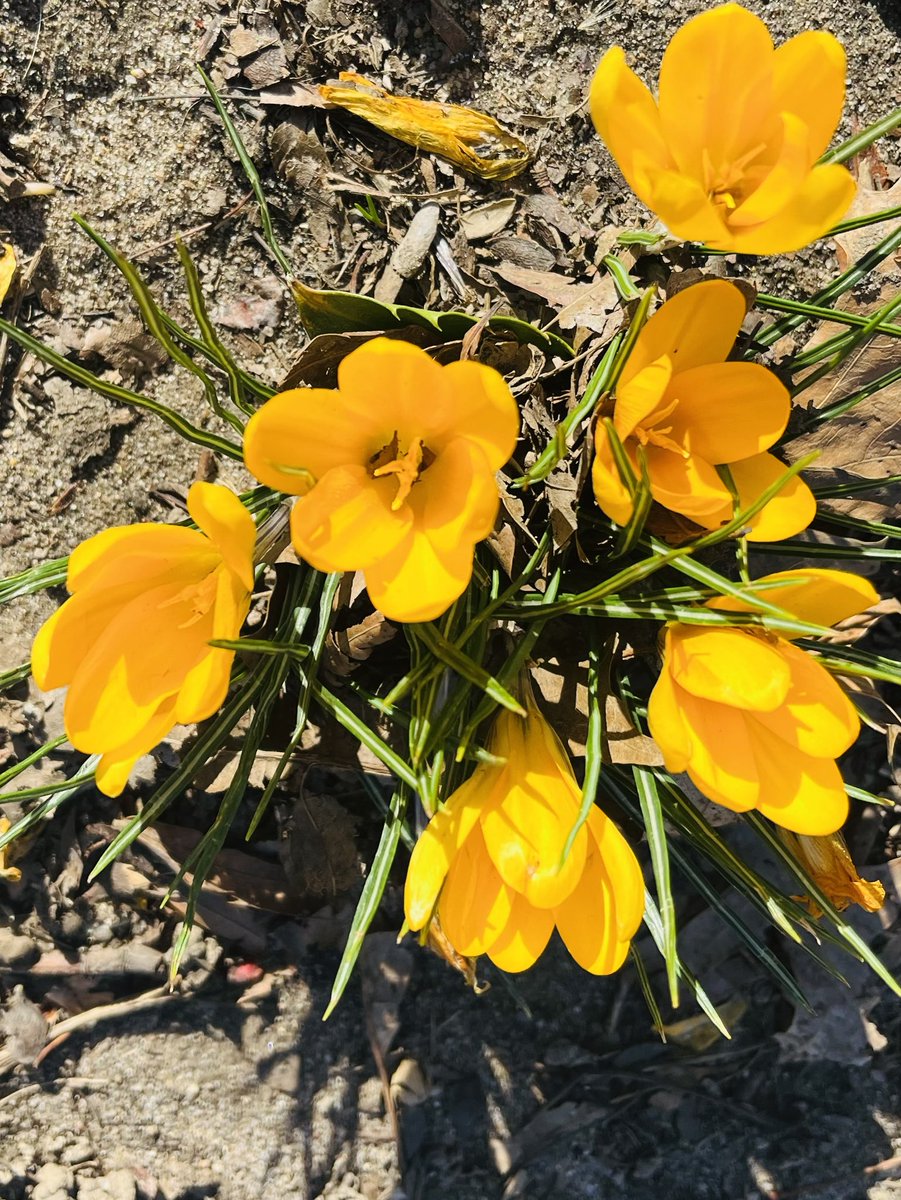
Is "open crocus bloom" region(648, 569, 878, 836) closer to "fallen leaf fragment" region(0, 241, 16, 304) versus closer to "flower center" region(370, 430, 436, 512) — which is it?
"flower center" region(370, 430, 436, 512)

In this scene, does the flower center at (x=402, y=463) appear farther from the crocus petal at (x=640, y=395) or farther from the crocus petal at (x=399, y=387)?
the crocus petal at (x=640, y=395)

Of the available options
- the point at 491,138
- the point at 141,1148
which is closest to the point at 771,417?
the point at 491,138

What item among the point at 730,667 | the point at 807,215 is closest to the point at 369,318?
the point at 807,215

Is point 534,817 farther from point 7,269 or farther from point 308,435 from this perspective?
point 7,269

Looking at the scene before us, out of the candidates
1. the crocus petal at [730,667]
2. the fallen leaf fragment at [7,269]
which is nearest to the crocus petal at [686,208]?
the crocus petal at [730,667]

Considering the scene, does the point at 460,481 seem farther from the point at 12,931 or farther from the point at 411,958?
the point at 12,931

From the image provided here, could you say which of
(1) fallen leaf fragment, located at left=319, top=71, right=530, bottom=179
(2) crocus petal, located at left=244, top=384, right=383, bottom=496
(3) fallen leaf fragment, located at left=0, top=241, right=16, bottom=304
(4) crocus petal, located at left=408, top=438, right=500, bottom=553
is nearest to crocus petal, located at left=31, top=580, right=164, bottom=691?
(2) crocus petal, located at left=244, top=384, right=383, bottom=496
